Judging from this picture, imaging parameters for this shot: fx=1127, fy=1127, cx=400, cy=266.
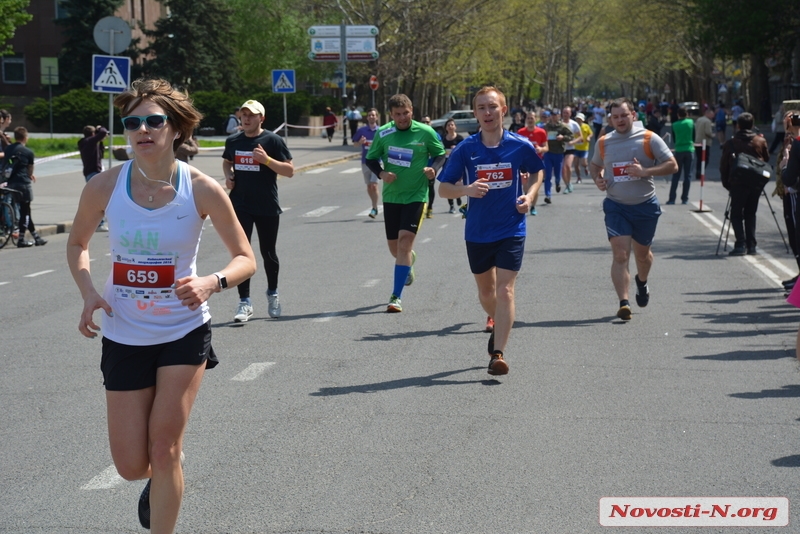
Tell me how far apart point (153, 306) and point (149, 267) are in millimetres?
144

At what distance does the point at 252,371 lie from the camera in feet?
26.3

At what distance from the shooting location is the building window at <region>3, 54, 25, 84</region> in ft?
220

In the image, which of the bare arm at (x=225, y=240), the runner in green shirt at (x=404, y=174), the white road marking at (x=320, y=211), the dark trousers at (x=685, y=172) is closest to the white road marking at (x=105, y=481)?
the bare arm at (x=225, y=240)

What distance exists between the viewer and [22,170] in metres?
17.4

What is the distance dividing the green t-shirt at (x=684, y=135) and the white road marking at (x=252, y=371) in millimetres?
16294

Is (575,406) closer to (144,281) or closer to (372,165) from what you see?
(144,281)

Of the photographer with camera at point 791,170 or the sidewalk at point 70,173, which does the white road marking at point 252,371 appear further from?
the sidewalk at point 70,173

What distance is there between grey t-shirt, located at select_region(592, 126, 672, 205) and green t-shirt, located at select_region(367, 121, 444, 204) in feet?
5.32

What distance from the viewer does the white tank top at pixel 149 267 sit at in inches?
163

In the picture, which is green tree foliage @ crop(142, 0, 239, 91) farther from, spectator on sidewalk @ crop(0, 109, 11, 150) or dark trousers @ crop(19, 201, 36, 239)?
dark trousers @ crop(19, 201, 36, 239)

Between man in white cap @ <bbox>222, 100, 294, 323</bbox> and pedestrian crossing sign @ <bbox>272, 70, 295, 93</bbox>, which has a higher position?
pedestrian crossing sign @ <bbox>272, 70, 295, 93</bbox>

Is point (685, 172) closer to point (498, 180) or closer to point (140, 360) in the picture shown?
point (498, 180)


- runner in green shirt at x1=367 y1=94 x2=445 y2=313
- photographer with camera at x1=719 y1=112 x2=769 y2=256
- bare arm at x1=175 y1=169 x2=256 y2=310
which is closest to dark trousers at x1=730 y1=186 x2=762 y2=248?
photographer with camera at x1=719 y1=112 x2=769 y2=256

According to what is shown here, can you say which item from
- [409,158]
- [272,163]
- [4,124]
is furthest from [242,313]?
[4,124]
